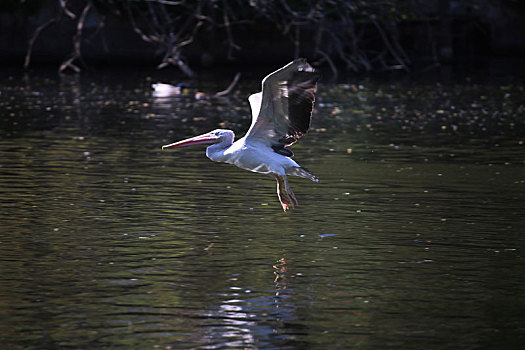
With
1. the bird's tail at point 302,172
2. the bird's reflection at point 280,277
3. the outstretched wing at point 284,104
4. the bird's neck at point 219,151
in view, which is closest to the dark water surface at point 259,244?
the bird's reflection at point 280,277

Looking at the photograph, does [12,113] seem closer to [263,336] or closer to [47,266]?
[47,266]

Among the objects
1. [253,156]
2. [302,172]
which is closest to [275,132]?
[253,156]

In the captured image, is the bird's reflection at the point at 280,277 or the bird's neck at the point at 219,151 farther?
the bird's neck at the point at 219,151

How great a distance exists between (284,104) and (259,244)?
53.9 inches

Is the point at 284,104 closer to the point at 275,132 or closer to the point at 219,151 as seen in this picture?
the point at 275,132

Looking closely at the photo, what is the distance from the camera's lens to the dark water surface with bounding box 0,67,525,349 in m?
7.94

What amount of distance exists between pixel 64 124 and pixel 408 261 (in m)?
12.8

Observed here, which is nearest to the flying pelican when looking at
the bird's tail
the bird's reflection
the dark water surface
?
the bird's tail

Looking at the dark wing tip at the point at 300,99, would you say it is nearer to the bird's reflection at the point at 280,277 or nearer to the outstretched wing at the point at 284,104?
the outstretched wing at the point at 284,104

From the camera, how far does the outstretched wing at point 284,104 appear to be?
10.8m

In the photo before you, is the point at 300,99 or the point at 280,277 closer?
the point at 280,277

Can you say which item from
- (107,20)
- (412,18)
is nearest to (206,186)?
(107,20)

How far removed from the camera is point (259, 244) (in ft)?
35.5

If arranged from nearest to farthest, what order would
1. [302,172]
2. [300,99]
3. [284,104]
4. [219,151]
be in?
[300,99]
[284,104]
[302,172]
[219,151]
